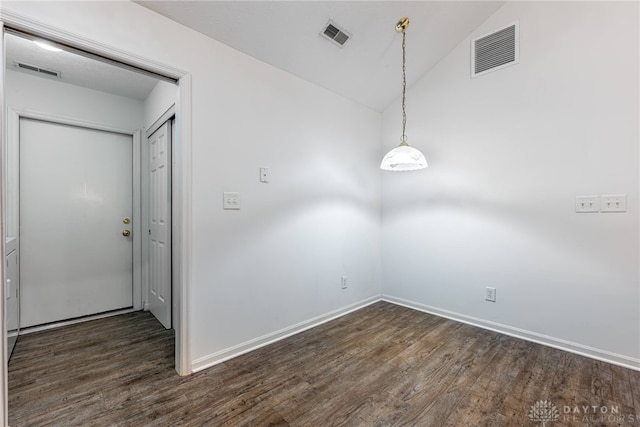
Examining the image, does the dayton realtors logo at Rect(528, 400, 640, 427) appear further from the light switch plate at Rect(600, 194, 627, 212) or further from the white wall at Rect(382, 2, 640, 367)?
the light switch plate at Rect(600, 194, 627, 212)

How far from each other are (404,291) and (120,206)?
350 cm

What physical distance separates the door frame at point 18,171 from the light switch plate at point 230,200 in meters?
1.67

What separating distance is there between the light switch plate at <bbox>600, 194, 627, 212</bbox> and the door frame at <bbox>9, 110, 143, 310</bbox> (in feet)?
14.8

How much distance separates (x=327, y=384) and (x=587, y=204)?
2429mm

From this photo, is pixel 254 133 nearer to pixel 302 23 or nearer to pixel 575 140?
pixel 302 23

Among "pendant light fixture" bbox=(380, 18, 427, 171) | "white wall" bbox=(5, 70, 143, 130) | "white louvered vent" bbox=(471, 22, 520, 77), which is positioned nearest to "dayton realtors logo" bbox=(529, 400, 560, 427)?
"pendant light fixture" bbox=(380, 18, 427, 171)

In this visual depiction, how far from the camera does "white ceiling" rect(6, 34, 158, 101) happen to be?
7.78 feet

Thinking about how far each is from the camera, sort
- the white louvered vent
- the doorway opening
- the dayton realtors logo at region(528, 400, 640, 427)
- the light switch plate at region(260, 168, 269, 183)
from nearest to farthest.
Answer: the dayton realtors logo at region(528, 400, 640, 427), the doorway opening, the light switch plate at region(260, 168, 269, 183), the white louvered vent

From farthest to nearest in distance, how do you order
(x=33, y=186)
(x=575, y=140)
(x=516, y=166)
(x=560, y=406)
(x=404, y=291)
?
1. (x=404, y=291)
2. (x=33, y=186)
3. (x=516, y=166)
4. (x=575, y=140)
5. (x=560, y=406)

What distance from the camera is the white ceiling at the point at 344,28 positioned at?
6.60ft

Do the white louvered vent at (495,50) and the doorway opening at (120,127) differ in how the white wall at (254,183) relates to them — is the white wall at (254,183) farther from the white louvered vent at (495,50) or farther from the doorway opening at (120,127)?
the white louvered vent at (495,50)

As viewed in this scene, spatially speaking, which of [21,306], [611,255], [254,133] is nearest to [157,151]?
[254,133]

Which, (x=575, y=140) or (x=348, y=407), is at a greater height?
(x=575, y=140)

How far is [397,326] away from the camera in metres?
2.86
